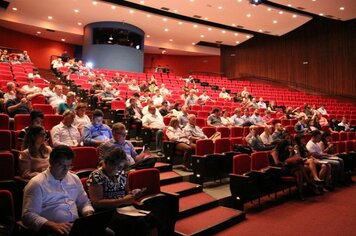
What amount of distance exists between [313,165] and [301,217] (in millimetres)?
1425

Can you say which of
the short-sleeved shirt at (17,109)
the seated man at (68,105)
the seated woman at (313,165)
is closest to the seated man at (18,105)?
the short-sleeved shirt at (17,109)

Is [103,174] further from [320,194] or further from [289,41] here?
[289,41]

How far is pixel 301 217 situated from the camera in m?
3.51

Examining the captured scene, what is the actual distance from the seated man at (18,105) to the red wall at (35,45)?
1113cm

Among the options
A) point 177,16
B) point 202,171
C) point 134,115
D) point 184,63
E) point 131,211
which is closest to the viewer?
point 131,211

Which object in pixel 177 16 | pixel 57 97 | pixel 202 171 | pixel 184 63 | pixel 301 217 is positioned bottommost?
pixel 301 217

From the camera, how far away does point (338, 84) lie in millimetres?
13344

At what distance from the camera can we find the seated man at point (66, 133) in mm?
3453

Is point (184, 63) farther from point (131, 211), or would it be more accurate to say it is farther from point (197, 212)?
point (131, 211)

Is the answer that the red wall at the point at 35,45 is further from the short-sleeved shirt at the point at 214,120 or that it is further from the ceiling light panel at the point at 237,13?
the short-sleeved shirt at the point at 214,120

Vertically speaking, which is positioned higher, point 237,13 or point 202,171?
point 237,13

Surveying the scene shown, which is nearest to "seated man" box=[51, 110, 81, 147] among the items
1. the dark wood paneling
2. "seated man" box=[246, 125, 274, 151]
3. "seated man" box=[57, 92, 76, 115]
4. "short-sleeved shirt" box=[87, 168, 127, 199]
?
"seated man" box=[57, 92, 76, 115]

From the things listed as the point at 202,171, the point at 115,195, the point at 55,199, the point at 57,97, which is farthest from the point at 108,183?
the point at 57,97

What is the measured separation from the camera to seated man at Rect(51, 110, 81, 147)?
11.3 ft
